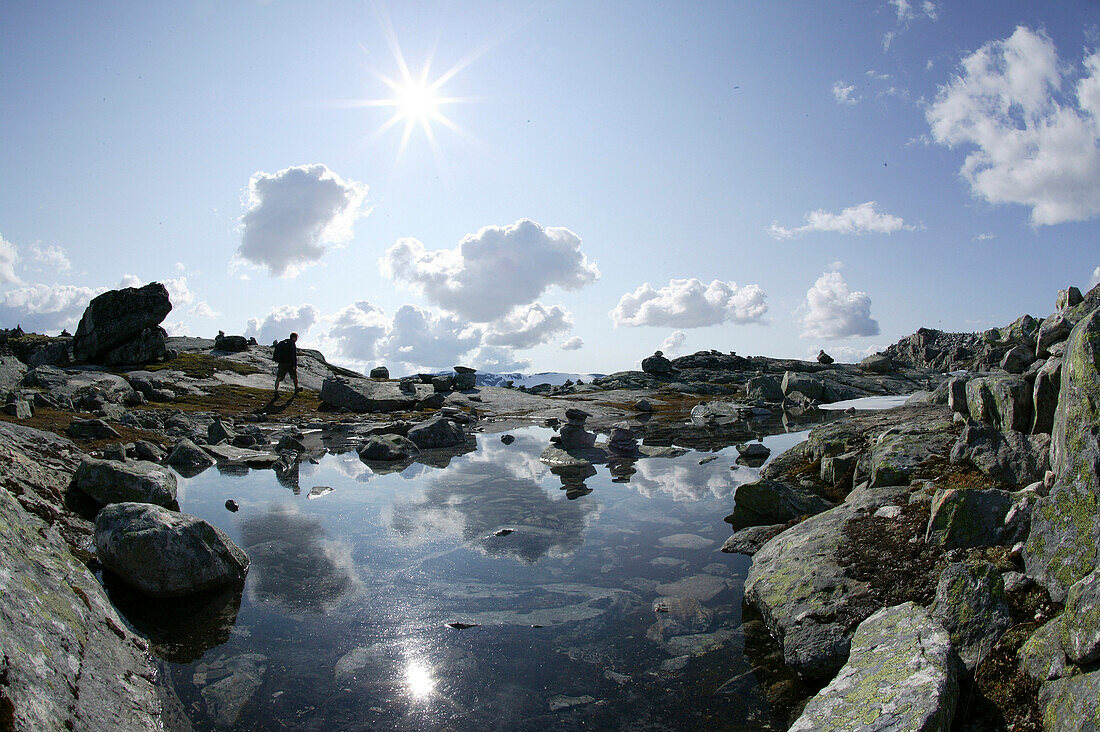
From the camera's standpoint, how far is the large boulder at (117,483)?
42.5ft

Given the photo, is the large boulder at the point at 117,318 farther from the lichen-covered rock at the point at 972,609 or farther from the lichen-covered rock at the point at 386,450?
the lichen-covered rock at the point at 972,609

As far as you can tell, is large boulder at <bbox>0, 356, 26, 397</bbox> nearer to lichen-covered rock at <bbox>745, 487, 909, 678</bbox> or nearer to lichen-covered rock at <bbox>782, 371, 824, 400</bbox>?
lichen-covered rock at <bbox>745, 487, 909, 678</bbox>

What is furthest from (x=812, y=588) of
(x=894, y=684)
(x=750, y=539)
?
(x=750, y=539)

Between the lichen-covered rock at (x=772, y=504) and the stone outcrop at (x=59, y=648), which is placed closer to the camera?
the stone outcrop at (x=59, y=648)

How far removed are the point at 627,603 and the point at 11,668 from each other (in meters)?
8.40

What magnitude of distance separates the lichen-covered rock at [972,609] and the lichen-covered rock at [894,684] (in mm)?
252

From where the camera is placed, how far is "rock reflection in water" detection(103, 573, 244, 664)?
8.49 metres

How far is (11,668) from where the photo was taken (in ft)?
16.1

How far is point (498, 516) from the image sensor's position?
16016mm

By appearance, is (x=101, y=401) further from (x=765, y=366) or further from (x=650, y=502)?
(x=765, y=366)

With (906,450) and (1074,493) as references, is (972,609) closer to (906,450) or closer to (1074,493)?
(1074,493)

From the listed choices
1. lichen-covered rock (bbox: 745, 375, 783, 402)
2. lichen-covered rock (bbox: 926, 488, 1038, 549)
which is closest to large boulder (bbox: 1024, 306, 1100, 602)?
lichen-covered rock (bbox: 926, 488, 1038, 549)

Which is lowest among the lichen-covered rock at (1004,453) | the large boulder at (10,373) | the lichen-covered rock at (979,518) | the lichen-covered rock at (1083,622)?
the lichen-covered rock at (1083,622)

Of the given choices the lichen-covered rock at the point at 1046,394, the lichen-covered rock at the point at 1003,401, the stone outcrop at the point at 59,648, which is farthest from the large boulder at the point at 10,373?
the lichen-covered rock at the point at 1046,394
